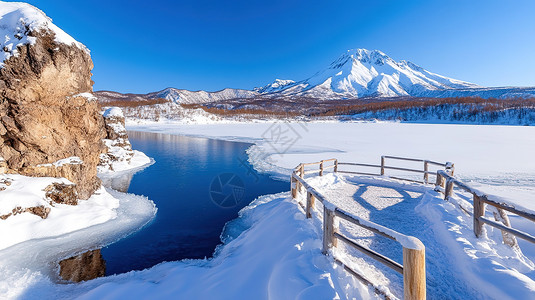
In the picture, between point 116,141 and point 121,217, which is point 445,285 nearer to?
point 121,217

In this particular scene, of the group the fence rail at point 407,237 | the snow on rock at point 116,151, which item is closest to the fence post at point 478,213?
the fence rail at point 407,237

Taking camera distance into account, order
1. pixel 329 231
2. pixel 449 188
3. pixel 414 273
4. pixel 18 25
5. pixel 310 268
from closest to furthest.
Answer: pixel 414 273 < pixel 310 268 < pixel 329 231 < pixel 449 188 < pixel 18 25

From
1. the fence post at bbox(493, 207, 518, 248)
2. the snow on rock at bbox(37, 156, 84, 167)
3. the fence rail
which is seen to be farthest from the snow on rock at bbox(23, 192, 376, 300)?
the snow on rock at bbox(37, 156, 84, 167)

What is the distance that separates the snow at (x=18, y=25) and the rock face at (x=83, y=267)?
22.4 feet

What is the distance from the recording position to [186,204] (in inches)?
448

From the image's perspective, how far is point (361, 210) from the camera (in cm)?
715

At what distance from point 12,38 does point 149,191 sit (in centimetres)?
794

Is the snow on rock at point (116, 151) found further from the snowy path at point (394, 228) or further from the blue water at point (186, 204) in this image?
the snowy path at point (394, 228)

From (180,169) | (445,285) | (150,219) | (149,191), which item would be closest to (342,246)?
(445,285)

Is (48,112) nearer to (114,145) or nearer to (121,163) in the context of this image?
(121,163)

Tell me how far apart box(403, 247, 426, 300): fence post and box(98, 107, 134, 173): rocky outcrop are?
18.7 metres

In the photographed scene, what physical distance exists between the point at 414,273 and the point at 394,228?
3.74 meters

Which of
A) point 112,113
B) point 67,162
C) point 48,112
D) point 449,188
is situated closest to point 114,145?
point 112,113

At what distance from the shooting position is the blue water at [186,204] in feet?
23.3
